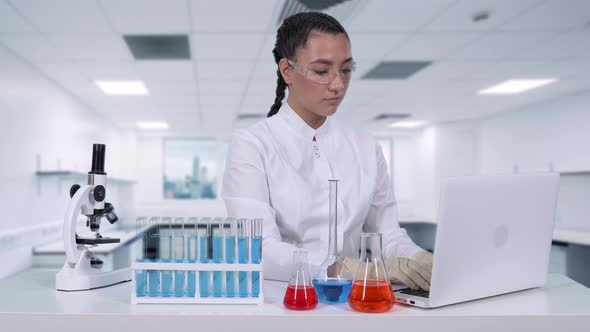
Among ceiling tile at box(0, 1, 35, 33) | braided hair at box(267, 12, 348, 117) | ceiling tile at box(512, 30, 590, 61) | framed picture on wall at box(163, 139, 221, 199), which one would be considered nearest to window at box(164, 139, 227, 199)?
framed picture on wall at box(163, 139, 221, 199)

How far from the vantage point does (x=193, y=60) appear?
4.75 meters

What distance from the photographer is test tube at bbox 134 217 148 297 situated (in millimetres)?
1143

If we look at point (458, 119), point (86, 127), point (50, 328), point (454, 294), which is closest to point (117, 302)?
point (50, 328)

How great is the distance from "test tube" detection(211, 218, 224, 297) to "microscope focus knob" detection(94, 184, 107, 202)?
1.61 feet

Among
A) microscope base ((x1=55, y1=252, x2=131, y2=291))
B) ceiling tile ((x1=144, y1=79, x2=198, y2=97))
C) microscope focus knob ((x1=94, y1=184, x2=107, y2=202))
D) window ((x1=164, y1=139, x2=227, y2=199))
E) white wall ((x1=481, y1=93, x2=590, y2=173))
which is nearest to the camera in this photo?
microscope base ((x1=55, y1=252, x2=131, y2=291))

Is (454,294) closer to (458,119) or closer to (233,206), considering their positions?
(233,206)

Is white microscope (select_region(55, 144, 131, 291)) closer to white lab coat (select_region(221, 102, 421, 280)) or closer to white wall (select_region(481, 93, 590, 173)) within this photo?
white lab coat (select_region(221, 102, 421, 280))

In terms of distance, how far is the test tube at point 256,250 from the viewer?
3.72ft

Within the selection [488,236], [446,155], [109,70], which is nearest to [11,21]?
[109,70]

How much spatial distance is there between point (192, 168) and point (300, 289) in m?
10.1

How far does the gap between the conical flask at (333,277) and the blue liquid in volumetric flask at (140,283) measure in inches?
15.1

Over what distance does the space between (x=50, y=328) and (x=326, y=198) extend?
95 centimetres

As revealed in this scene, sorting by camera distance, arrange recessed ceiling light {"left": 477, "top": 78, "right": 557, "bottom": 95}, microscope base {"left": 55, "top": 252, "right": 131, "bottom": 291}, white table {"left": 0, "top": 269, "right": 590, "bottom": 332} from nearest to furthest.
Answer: white table {"left": 0, "top": 269, "right": 590, "bottom": 332} < microscope base {"left": 55, "top": 252, "right": 131, "bottom": 291} < recessed ceiling light {"left": 477, "top": 78, "right": 557, "bottom": 95}

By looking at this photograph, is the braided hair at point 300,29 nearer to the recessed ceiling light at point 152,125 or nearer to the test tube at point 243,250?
the test tube at point 243,250
